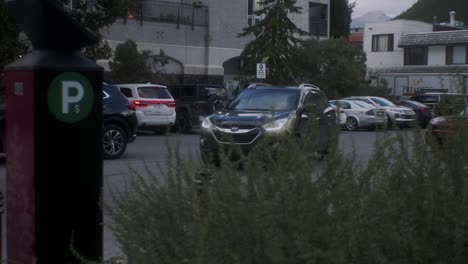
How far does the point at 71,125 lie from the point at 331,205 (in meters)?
1.74

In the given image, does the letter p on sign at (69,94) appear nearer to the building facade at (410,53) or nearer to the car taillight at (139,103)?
the car taillight at (139,103)

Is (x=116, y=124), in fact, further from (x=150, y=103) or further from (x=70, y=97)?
(x=70, y=97)

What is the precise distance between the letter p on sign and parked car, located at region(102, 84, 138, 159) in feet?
35.8

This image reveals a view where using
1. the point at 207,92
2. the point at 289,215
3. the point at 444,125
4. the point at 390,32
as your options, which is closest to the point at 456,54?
the point at 390,32

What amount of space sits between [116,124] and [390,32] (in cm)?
4485

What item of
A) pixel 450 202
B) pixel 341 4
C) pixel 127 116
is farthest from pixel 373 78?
pixel 450 202

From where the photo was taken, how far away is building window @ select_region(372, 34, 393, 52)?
57406 millimetres

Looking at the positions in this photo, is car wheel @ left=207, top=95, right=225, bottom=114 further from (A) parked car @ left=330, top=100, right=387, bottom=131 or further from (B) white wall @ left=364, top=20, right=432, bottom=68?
(B) white wall @ left=364, top=20, right=432, bottom=68

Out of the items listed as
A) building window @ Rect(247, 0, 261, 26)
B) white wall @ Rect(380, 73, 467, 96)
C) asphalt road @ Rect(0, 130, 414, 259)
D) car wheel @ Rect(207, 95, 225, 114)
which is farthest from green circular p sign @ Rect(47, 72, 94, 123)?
white wall @ Rect(380, 73, 467, 96)

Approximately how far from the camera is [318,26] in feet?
141

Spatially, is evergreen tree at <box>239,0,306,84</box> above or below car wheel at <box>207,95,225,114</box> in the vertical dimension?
above

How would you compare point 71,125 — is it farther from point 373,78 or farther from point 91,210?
point 373,78

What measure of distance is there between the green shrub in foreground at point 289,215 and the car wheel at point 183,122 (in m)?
21.2

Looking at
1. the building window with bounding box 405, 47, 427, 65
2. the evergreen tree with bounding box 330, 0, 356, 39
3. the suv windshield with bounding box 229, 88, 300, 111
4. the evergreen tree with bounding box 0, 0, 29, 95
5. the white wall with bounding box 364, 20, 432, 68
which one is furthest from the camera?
the evergreen tree with bounding box 330, 0, 356, 39
